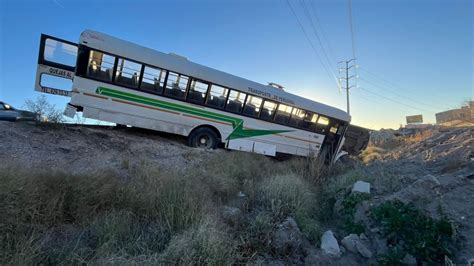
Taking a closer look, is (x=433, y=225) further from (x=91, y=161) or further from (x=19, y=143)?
(x=19, y=143)

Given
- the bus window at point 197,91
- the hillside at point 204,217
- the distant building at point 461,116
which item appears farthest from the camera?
the distant building at point 461,116

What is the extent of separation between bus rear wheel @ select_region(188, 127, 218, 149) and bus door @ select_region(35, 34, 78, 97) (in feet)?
12.8

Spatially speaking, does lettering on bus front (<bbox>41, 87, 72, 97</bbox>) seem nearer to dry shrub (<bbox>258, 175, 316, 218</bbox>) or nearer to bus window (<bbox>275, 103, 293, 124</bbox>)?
dry shrub (<bbox>258, 175, 316, 218</bbox>)

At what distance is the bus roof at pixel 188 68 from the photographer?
7723mm

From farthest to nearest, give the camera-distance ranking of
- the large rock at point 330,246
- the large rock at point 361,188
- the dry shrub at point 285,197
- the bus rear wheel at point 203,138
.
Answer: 1. the bus rear wheel at point 203,138
2. the large rock at point 361,188
3. the dry shrub at point 285,197
4. the large rock at point 330,246

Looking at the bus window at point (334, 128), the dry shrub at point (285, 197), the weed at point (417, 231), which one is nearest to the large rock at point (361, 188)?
the dry shrub at point (285, 197)

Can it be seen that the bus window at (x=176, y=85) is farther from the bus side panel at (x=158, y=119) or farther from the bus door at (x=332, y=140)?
the bus door at (x=332, y=140)

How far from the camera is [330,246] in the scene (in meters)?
3.87

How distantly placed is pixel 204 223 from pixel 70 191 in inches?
74.2

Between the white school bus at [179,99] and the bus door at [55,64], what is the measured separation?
0.02 meters

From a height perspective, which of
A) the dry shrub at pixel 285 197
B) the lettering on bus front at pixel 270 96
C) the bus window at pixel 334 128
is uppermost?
the lettering on bus front at pixel 270 96

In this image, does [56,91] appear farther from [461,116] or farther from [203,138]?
[461,116]

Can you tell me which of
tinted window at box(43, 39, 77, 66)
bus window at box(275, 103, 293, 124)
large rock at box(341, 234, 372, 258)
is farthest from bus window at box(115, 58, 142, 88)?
large rock at box(341, 234, 372, 258)

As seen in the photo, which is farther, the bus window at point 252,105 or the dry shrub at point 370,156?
the dry shrub at point 370,156
